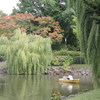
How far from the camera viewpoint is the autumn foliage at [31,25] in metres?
27.8

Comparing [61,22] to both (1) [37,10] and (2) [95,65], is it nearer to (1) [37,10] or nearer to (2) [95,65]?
(1) [37,10]

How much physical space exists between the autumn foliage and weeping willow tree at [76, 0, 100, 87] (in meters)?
21.4

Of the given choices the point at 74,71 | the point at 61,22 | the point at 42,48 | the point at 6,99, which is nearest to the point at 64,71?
the point at 74,71

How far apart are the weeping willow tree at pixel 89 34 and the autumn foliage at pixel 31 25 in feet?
70.3

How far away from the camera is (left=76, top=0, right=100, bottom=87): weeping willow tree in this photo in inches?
220

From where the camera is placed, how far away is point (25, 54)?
21.7 m

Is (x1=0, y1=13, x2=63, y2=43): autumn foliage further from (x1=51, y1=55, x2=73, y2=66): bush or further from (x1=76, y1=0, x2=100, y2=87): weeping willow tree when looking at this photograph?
(x1=76, y1=0, x2=100, y2=87): weeping willow tree

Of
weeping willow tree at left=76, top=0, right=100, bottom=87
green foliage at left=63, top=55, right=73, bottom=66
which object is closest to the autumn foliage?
green foliage at left=63, top=55, right=73, bottom=66

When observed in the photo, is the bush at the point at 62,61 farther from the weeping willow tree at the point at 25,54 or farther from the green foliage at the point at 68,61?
the weeping willow tree at the point at 25,54

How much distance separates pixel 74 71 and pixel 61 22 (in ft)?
27.6

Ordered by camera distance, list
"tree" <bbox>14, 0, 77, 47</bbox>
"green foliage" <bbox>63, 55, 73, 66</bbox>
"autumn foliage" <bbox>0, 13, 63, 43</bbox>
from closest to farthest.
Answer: "green foliage" <bbox>63, 55, 73, 66</bbox> → "autumn foliage" <bbox>0, 13, 63, 43</bbox> → "tree" <bbox>14, 0, 77, 47</bbox>

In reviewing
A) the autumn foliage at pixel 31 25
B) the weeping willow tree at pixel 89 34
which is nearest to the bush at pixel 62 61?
the autumn foliage at pixel 31 25

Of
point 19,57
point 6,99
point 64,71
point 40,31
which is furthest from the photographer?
point 40,31

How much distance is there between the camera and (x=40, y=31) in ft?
95.1
